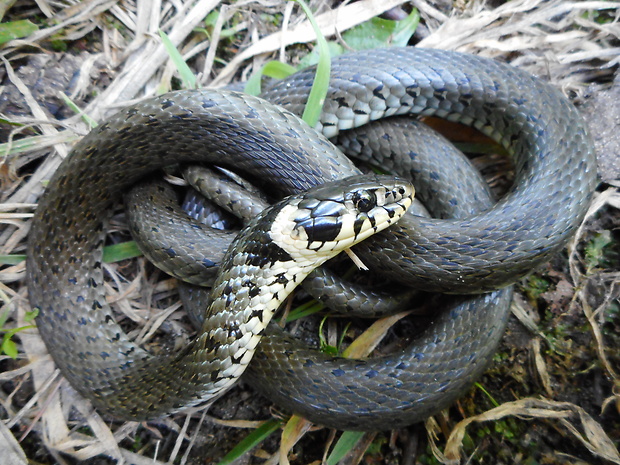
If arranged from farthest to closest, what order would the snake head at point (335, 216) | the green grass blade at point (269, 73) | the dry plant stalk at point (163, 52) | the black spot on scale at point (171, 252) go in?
1. the green grass blade at point (269, 73)
2. the dry plant stalk at point (163, 52)
3. the black spot on scale at point (171, 252)
4. the snake head at point (335, 216)

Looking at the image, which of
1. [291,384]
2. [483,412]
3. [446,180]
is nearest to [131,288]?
[291,384]

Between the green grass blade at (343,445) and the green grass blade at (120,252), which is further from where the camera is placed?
the green grass blade at (120,252)

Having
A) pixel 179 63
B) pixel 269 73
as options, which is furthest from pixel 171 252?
pixel 269 73

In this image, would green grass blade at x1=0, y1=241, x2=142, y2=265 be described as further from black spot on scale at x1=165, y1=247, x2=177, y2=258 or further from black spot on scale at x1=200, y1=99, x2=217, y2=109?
black spot on scale at x1=200, y1=99, x2=217, y2=109

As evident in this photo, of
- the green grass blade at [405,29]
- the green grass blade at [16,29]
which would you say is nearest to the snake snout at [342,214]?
the green grass blade at [405,29]

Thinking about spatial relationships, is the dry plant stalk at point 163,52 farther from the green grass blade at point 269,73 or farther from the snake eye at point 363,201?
the snake eye at point 363,201

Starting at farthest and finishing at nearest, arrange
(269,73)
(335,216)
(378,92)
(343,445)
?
1. (269,73)
2. (378,92)
3. (343,445)
4. (335,216)

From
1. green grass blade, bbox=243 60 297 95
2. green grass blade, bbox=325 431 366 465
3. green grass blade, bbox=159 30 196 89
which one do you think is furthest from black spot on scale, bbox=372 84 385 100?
green grass blade, bbox=325 431 366 465

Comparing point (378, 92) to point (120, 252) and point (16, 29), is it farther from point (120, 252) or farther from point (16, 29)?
point (16, 29)
